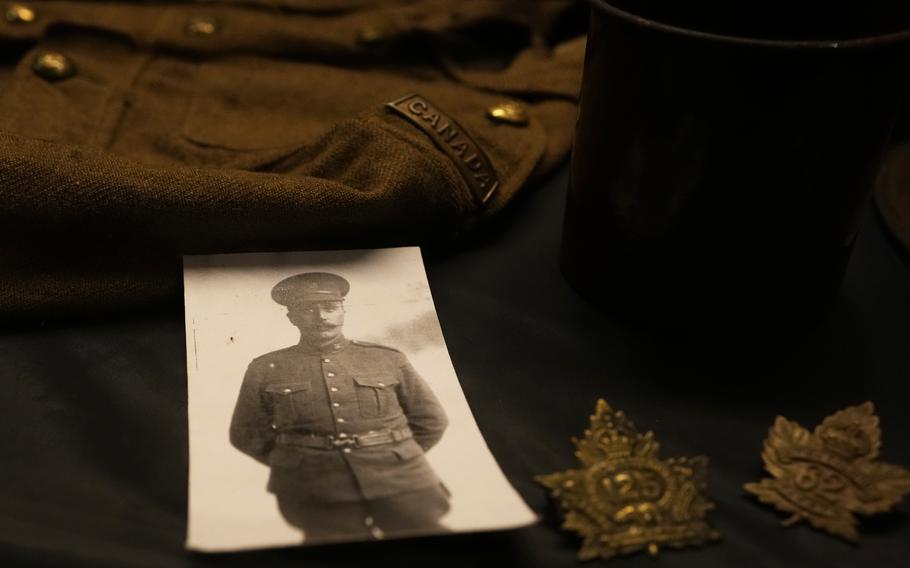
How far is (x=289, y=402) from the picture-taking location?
545 mm

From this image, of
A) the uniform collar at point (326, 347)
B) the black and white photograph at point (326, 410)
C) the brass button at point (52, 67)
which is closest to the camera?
the black and white photograph at point (326, 410)

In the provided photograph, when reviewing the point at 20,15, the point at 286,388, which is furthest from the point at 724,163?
the point at 20,15

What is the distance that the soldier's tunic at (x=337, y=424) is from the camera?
0.49m

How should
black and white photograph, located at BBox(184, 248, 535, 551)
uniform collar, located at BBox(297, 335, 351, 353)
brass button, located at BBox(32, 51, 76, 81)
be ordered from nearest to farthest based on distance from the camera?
black and white photograph, located at BBox(184, 248, 535, 551) < uniform collar, located at BBox(297, 335, 351, 353) < brass button, located at BBox(32, 51, 76, 81)

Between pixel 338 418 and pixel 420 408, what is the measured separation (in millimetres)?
50

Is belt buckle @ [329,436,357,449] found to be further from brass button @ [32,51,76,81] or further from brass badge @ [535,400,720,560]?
brass button @ [32,51,76,81]

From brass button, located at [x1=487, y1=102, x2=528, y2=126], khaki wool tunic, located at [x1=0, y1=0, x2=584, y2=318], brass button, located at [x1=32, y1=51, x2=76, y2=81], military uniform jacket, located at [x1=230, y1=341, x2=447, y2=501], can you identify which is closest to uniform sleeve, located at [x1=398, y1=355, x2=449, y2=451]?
military uniform jacket, located at [x1=230, y1=341, x2=447, y2=501]

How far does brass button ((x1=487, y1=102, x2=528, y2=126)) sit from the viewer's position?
793 millimetres

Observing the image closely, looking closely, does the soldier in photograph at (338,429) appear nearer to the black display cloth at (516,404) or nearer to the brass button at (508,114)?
the black display cloth at (516,404)

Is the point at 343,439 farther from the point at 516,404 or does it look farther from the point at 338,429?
the point at 516,404

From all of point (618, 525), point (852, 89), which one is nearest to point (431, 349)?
point (618, 525)

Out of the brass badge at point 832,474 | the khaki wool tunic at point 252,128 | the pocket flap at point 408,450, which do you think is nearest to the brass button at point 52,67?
the khaki wool tunic at point 252,128

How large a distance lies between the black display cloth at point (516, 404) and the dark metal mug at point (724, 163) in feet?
0.13

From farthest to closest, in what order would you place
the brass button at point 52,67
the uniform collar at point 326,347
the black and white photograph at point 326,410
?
1. the brass button at point 52,67
2. the uniform collar at point 326,347
3. the black and white photograph at point 326,410
